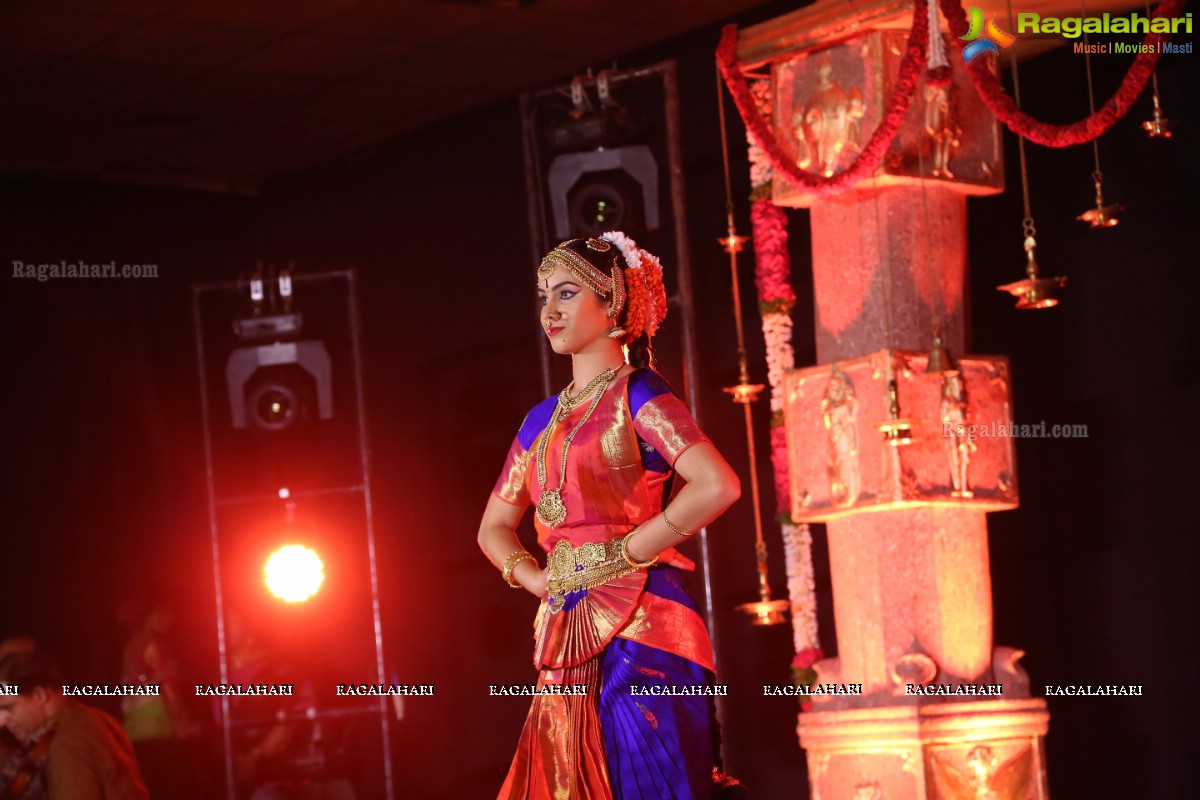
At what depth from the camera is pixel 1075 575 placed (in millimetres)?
5941

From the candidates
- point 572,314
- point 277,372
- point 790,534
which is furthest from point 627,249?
point 277,372

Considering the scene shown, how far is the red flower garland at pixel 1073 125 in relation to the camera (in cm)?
490

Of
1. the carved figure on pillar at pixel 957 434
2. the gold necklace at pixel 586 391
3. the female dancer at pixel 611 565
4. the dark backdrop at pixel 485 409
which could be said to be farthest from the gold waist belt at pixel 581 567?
the dark backdrop at pixel 485 409

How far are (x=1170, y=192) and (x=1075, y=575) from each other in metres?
1.38

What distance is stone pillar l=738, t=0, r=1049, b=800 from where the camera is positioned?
5.13 metres

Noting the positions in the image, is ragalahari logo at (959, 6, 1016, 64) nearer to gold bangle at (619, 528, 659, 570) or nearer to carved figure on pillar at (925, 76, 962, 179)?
carved figure on pillar at (925, 76, 962, 179)

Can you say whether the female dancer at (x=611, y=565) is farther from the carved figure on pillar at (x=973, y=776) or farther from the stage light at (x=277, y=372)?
the stage light at (x=277, y=372)

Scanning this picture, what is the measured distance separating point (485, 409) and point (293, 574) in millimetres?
1183

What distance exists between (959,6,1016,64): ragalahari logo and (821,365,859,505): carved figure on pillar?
3.49ft

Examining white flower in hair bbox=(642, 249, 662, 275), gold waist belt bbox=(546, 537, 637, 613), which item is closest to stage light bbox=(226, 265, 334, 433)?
white flower in hair bbox=(642, 249, 662, 275)

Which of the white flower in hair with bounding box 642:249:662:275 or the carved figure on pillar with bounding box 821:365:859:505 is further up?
the white flower in hair with bounding box 642:249:662:275

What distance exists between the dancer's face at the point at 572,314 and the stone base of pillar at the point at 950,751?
6.91 ft

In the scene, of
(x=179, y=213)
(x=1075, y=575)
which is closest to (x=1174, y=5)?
(x=1075, y=575)

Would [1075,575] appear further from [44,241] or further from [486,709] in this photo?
[44,241]
